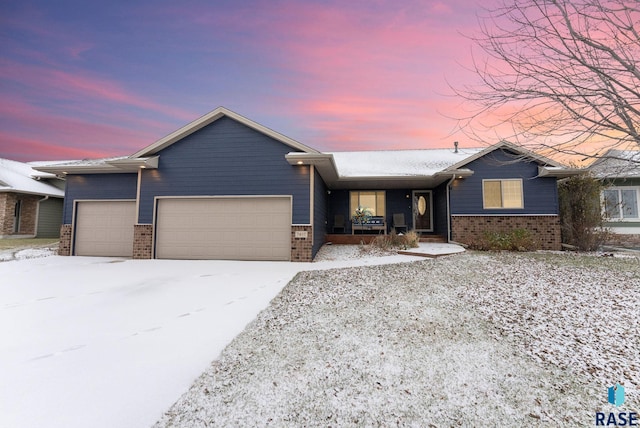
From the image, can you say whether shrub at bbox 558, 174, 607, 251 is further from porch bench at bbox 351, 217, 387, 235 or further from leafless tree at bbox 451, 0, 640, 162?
leafless tree at bbox 451, 0, 640, 162

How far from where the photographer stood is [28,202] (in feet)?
47.5

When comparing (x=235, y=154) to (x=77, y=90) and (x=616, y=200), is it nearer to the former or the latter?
(x=77, y=90)

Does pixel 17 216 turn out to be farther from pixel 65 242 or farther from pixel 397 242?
pixel 397 242

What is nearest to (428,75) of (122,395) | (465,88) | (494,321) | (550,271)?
(465,88)

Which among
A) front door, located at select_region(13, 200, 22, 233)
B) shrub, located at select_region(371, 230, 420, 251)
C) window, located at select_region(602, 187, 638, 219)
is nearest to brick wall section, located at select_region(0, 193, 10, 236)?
front door, located at select_region(13, 200, 22, 233)

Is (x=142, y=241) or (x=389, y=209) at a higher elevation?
(x=389, y=209)

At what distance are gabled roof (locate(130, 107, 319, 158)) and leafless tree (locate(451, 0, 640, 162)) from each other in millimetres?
5567

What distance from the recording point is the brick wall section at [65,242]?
30.6ft

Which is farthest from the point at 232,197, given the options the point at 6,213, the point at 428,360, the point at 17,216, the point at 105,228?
the point at 17,216

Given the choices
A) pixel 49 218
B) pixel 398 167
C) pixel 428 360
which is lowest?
pixel 428 360

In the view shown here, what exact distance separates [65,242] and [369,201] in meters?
12.6

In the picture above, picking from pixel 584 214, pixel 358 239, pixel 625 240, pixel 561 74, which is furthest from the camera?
pixel 625 240

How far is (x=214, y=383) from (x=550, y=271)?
7.09 meters

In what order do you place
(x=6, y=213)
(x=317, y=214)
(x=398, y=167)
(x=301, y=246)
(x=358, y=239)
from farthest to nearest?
1. (x=6, y=213)
2. (x=398, y=167)
3. (x=358, y=239)
4. (x=317, y=214)
5. (x=301, y=246)
